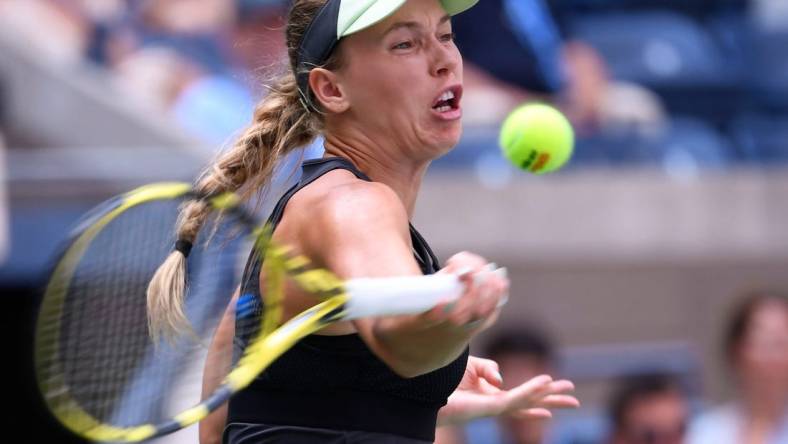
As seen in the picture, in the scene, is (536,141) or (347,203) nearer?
(347,203)

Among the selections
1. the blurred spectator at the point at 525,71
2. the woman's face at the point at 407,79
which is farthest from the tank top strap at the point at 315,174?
the blurred spectator at the point at 525,71

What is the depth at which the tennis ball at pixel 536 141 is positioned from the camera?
3086 millimetres

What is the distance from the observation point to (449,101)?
248 centimetres

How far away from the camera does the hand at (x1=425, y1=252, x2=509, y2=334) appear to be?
1.99 m

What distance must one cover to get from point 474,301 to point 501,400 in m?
0.82

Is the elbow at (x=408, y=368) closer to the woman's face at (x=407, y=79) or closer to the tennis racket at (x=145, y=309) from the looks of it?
the tennis racket at (x=145, y=309)

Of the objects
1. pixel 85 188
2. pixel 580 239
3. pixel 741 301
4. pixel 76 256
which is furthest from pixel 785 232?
pixel 76 256

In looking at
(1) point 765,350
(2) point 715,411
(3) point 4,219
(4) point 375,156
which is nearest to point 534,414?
(4) point 375,156

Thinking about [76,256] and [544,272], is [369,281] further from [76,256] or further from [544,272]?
[544,272]

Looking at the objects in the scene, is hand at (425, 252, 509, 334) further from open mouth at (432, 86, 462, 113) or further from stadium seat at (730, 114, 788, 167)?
stadium seat at (730, 114, 788, 167)

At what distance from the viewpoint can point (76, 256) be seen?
2281 mm

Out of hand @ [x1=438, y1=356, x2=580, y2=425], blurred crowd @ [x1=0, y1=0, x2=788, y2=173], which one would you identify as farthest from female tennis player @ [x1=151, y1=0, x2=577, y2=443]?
blurred crowd @ [x1=0, y1=0, x2=788, y2=173]

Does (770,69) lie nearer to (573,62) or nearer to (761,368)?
(573,62)

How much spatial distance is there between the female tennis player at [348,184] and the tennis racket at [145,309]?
0.05 metres
